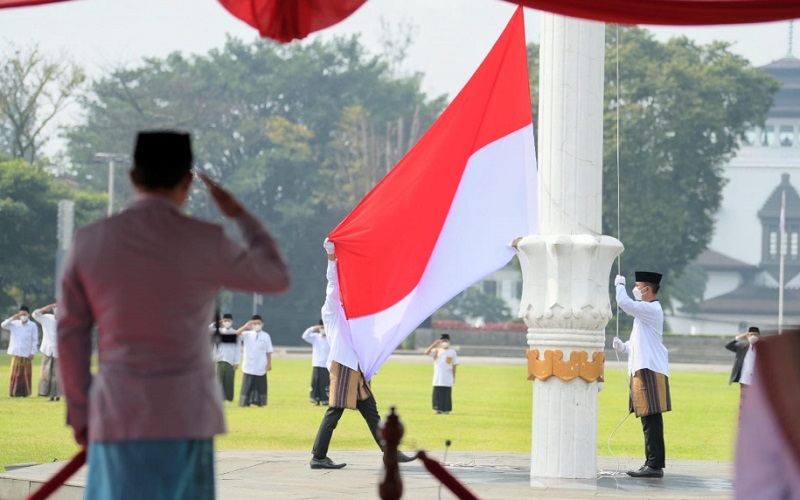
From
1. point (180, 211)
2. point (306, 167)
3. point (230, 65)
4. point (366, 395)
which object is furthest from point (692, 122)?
point (180, 211)

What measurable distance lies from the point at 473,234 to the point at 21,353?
14.0 metres

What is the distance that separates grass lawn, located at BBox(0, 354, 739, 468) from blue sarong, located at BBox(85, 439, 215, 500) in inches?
228

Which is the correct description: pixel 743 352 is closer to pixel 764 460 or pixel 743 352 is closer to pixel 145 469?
pixel 145 469

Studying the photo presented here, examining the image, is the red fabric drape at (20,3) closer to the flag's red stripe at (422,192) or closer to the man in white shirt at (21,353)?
the flag's red stripe at (422,192)

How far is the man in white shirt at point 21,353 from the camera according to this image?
70.9 ft

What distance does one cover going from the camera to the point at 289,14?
20.0ft

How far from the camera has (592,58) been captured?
9.16m

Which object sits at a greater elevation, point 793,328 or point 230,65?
point 230,65

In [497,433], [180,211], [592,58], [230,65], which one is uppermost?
[230,65]

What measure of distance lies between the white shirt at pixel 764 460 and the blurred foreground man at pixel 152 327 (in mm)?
1632

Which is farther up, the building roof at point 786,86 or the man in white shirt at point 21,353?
the building roof at point 786,86

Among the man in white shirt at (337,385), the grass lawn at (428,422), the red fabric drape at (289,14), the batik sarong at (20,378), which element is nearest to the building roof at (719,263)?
the grass lawn at (428,422)

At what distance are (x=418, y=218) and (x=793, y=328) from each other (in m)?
6.21

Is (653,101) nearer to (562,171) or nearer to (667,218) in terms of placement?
(667,218)
